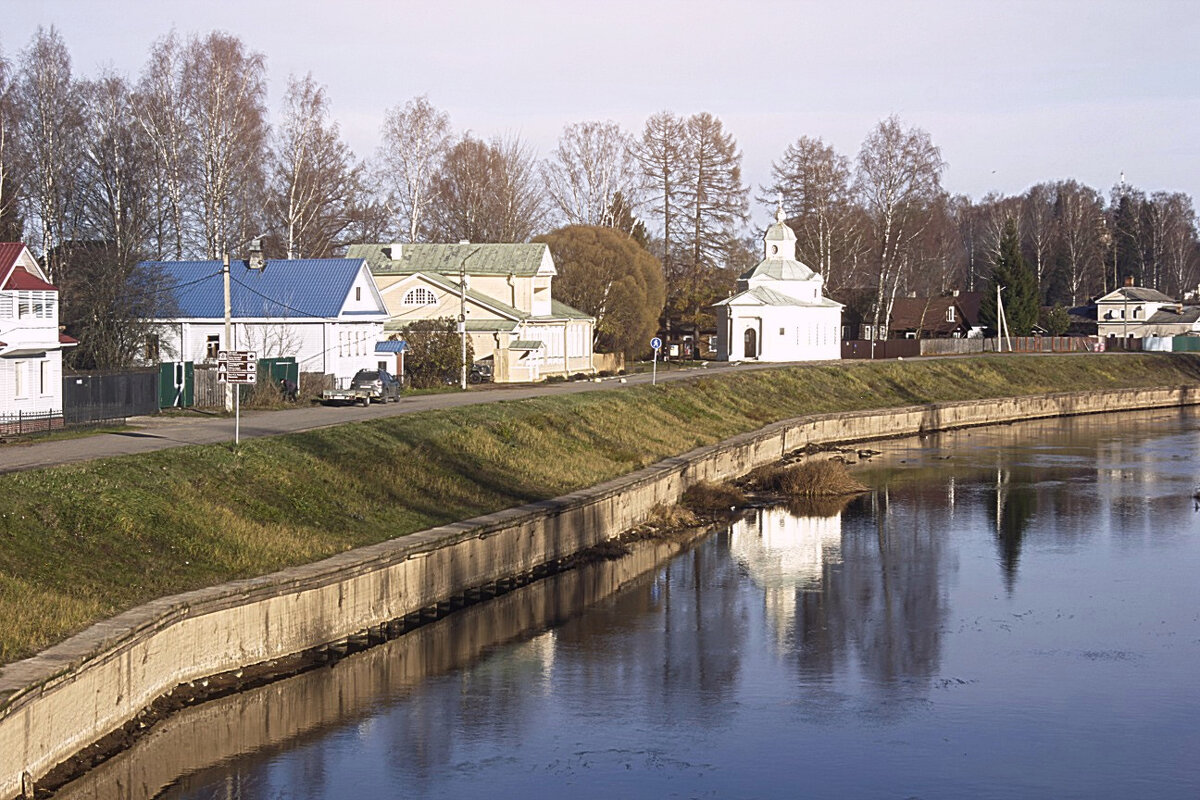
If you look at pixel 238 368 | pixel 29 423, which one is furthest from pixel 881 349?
pixel 238 368

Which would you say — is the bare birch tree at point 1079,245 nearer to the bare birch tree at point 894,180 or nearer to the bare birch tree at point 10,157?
the bare birch tree at point 894,180

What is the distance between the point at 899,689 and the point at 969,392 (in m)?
59.7

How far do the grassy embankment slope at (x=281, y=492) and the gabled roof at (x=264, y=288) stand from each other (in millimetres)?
11545

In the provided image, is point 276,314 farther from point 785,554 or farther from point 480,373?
point 785,554

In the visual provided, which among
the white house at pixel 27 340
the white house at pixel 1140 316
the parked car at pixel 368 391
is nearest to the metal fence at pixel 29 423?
the white house at pixel 27 340

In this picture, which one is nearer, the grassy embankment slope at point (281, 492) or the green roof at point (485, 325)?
the grassy embankment slope at point (281, 492)

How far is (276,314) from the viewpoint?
178ft

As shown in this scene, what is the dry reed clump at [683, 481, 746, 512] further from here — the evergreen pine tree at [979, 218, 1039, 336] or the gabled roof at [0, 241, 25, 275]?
the evergreen pine tree at [979, 218, 1039, 336]

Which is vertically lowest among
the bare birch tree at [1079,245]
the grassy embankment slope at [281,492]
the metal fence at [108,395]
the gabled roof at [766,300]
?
the grassy embankment slope at [281,492]

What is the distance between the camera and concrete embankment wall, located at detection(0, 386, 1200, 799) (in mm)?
15398

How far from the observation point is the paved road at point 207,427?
2841 centimetres

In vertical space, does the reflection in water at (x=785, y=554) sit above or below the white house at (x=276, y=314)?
below

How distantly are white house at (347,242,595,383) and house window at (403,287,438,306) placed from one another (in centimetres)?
5

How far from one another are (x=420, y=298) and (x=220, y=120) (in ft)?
40.1
